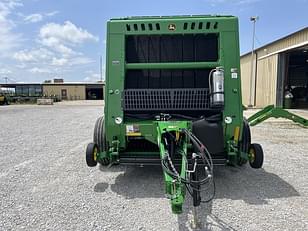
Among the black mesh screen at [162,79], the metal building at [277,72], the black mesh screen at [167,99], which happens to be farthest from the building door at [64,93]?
the black mesh screen at [167,99]

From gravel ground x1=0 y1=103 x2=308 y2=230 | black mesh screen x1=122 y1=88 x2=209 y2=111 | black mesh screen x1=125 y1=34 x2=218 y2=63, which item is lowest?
gravel ground x1=0 y1=103 x2=308 y2=230

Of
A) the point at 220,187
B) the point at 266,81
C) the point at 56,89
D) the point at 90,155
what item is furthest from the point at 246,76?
the point at 56,89

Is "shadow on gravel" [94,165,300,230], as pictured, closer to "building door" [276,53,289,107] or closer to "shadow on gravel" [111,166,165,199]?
"shadow on gravel" [111,166,165,199]

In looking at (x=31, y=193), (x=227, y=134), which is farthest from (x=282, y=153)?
(x=31, y=193)

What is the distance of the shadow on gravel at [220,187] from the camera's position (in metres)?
3.26

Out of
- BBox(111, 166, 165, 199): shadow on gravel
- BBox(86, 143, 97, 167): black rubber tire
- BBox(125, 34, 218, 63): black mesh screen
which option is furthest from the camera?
BBox(125, 34, 218, 63): black mesh screen

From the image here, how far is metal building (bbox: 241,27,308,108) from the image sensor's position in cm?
1875

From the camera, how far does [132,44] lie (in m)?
4.66

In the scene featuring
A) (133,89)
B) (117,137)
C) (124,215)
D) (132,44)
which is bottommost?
(124,215)

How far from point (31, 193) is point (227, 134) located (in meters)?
3.03

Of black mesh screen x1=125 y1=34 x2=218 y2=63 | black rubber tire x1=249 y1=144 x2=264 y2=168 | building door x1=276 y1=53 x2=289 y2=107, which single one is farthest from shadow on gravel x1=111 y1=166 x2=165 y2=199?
building door x1=276 y1=53 x2=289 y2=107

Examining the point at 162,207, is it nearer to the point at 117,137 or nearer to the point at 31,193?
the point at 117,137

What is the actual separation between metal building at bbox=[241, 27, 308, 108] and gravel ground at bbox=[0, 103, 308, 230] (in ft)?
48.1

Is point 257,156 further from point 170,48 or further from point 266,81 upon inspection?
point 266,81
